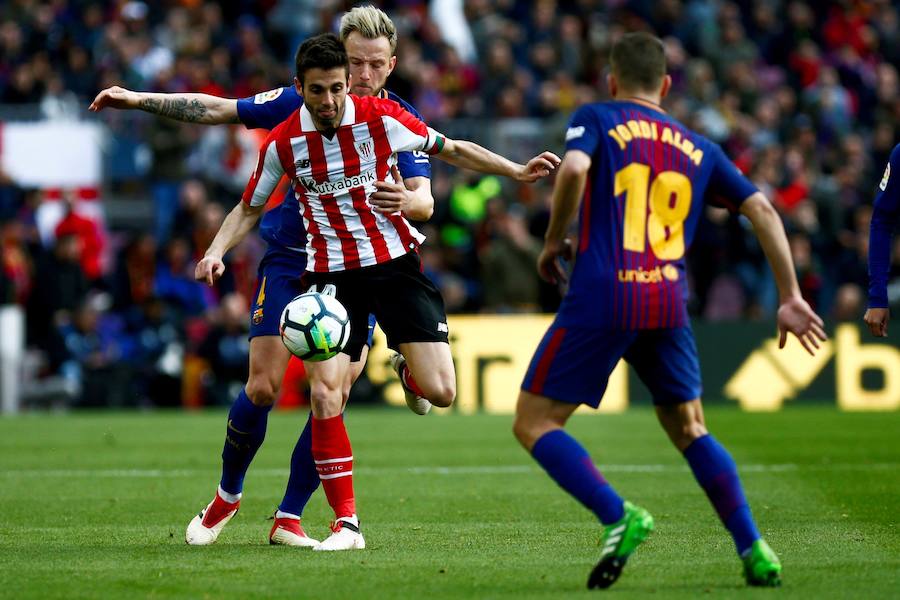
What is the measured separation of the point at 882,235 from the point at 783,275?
8.66ft

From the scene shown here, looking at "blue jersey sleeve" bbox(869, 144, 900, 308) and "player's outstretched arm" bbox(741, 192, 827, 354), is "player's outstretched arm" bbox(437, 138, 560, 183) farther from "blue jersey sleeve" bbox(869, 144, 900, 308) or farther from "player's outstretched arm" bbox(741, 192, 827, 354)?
"blue jersey sleeve" bbox(869, 144, 900, 308)

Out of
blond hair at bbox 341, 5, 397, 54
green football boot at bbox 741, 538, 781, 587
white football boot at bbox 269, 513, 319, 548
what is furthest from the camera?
blond hair at bbox 341, 5, 397, 54

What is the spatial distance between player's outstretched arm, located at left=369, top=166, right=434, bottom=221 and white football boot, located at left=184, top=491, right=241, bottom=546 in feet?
5.40

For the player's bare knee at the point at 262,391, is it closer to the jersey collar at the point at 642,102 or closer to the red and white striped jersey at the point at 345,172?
the red and white striped jersey at the point at 345,172

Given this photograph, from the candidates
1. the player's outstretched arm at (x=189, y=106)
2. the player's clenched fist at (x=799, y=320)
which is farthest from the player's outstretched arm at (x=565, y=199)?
the player's outstretched arm at (x=189, y=106)

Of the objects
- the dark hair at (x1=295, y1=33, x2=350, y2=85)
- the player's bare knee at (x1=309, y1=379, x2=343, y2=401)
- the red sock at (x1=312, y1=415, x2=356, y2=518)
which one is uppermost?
the dark hair at (x1=295, y1=33, x2=350, y2=85)

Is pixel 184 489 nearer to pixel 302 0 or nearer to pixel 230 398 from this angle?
pixel 230 398

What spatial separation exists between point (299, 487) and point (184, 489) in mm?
2792

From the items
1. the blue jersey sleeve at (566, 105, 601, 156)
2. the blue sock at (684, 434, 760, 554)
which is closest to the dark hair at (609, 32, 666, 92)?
the blue jersey sleeve at (566, 105, 601, 156)

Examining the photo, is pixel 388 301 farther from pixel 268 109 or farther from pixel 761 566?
pixel 761 566

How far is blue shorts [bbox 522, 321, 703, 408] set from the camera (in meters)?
→ 5.90

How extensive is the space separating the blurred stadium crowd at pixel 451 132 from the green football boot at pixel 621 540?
13.1 meters

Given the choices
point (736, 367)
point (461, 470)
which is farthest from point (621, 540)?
point (736, 367)

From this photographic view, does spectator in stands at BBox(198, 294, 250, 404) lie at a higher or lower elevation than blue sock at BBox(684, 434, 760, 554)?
lower
